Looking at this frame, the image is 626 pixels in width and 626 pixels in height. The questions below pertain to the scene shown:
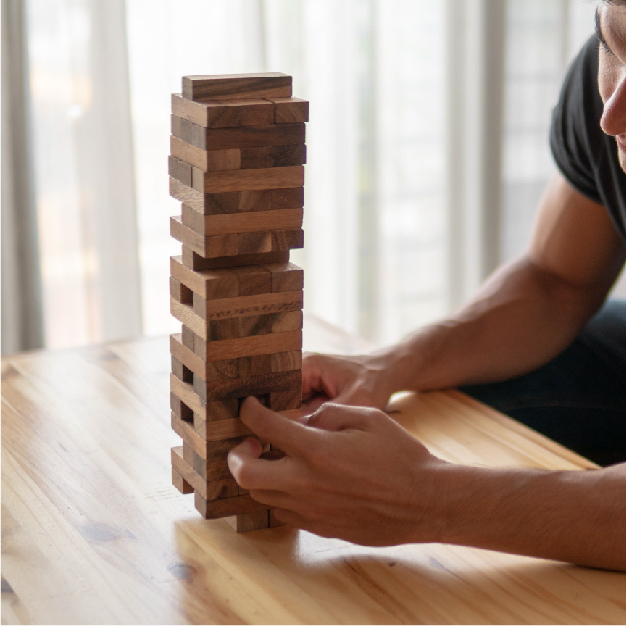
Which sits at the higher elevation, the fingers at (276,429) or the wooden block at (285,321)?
the wooden block at (285,321)

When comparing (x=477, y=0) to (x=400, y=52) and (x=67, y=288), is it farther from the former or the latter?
(x=67, y=288)

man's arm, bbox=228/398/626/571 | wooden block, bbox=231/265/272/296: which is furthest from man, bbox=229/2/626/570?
wooden block, bbox=231/265/272/296

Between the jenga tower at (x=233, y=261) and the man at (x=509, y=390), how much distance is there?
0.04 meters

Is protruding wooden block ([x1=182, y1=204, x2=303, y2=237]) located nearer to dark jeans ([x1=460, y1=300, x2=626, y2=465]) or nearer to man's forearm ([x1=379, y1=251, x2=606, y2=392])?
man's forearm ([x1=379, y1=251, x2=606, y2=392])

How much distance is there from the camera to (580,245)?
4.71 feet

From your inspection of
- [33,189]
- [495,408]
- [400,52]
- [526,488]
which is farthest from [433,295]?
[526,488]

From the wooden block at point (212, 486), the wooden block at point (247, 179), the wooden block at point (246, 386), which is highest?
the wooden block at point (247, 179)

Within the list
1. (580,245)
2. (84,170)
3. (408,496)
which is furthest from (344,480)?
(84,170)

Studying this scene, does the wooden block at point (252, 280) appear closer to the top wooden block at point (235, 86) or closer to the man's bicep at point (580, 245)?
the top wooden block at point (235, 86)

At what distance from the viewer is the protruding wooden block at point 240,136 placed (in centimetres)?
77

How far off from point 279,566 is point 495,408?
0.57 m

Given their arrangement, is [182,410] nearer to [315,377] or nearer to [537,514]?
[315,377]

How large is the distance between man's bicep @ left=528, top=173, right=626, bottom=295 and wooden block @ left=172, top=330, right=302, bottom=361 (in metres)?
0.74

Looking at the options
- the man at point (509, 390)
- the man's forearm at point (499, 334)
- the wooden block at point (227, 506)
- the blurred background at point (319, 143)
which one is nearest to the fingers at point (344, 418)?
the man at point (509, 390)
